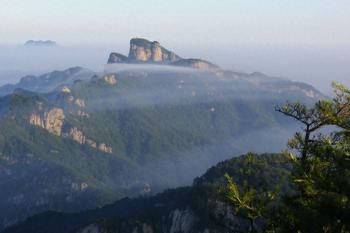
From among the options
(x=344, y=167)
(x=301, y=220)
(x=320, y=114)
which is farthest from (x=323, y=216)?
(x=320, y=114)

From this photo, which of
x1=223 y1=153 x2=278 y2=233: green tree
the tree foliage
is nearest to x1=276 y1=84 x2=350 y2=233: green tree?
the tree foliage

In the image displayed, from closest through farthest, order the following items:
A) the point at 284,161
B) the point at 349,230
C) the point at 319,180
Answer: the point at 349,230
the point at 319,180
the point at 284,161

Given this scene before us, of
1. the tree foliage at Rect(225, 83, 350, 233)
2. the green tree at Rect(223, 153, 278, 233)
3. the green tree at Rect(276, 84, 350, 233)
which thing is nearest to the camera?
the green tree at Rect(276, 84, 350, 233)

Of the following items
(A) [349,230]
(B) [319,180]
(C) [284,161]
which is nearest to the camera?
(A) [349,230]

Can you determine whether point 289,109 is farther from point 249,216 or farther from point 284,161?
A: point 249,216

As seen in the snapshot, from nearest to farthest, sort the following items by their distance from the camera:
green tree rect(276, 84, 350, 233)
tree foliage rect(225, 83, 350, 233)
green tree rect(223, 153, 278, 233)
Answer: green tree rect(276, 84, 350, 233)
tree foliage rect(225, 83, 350, 233)
green tree rect(223, 153, 278, 233)

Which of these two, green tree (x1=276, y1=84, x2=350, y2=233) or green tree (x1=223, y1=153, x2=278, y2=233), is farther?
green tree (x1=223, y1=153, x2=278, y2=233)

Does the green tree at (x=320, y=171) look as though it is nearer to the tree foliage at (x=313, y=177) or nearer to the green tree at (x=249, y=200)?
the tree foliage at (x=313, y=177)

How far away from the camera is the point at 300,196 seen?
1554 inches

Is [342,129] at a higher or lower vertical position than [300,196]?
higher

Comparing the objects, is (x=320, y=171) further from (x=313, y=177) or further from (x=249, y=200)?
(x=249, y=200)

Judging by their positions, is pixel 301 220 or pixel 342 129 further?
pixel 342 129

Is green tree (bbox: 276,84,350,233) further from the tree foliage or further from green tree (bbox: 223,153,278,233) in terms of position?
green tree (bbox: 223,153,278,233)

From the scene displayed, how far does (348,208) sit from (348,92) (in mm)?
7816
